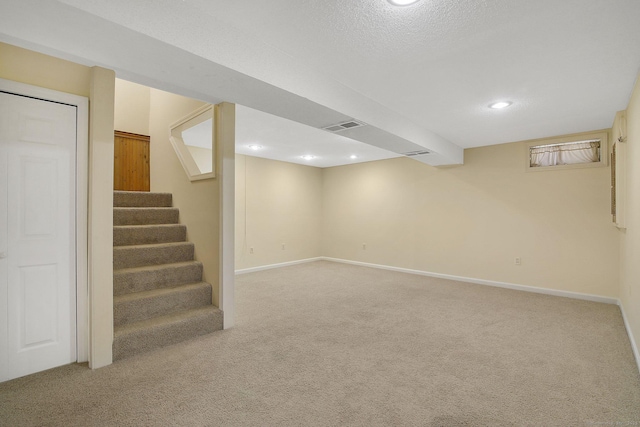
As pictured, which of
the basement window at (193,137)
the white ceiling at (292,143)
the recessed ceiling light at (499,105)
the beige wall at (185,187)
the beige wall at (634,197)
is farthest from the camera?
the white ceiling at (292,143)

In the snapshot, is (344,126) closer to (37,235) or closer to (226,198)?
(226,198)

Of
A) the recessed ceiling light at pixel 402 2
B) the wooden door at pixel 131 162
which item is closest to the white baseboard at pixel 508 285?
the wooden door at pixel 131 162

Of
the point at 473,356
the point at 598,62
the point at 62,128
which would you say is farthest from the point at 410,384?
the point at 62,128

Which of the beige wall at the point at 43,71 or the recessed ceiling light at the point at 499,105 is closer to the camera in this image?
the beige wall at the point at 43,71

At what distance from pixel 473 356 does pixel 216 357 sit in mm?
2237

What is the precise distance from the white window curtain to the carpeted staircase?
5243 mm

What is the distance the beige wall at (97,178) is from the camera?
7.91 feet

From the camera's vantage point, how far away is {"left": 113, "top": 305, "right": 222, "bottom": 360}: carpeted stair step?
8.46 feet

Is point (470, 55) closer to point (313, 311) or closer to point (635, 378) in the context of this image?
point (635, 378)

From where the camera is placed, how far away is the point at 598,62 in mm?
2352

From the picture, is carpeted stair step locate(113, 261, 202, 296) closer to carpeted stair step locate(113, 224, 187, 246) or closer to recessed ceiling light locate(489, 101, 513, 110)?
carpeted stair step locate(113, 224, 187, 246)

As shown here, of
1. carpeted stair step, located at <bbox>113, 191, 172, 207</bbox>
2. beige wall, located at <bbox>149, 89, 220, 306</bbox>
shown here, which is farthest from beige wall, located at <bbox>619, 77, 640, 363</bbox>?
carpeted stair step, located at <bbox>113, 191, 172, 207</bbox>

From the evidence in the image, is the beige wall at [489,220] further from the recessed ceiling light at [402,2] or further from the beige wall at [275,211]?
the recessed ceiling light at [402,2]

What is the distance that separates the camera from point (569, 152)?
4.59 meters
